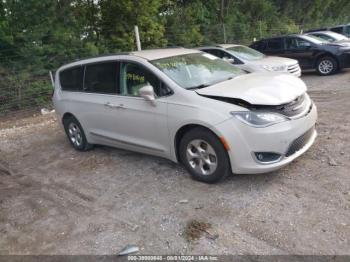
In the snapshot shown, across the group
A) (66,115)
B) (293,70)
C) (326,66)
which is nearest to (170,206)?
(66,115)

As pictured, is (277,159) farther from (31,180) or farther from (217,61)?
(31,180)

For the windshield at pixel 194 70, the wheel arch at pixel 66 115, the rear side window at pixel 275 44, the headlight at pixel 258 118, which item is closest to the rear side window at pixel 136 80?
the windshield at pixel 194 70

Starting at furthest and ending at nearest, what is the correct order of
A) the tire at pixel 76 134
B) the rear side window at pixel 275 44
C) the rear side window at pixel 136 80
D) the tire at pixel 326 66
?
the rear side window at pixel 275 44 → the tire at pixel 326 66 → the tire at pixel 76 134 → the rear side window at pixel 136 80

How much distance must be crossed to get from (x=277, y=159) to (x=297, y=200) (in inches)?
20.0

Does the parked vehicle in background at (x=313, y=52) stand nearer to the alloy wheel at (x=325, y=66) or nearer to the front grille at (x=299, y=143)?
the alloy wheel at (x=325, y=66)

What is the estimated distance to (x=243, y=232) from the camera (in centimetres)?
363

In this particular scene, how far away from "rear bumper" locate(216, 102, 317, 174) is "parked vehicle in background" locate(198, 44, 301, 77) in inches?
236

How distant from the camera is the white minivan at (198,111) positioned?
424 centimetres

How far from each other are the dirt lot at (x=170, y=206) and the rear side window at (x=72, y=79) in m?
1.30

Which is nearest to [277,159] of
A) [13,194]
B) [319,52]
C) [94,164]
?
[94,164]

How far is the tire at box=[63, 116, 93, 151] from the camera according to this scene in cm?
660

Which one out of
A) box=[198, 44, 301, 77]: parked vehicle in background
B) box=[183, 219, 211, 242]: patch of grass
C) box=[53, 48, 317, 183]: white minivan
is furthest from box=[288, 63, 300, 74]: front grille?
box=[183, 219, 211, 242]: patch of grass

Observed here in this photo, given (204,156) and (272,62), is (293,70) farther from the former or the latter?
(204,156)

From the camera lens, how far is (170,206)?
4.30m
